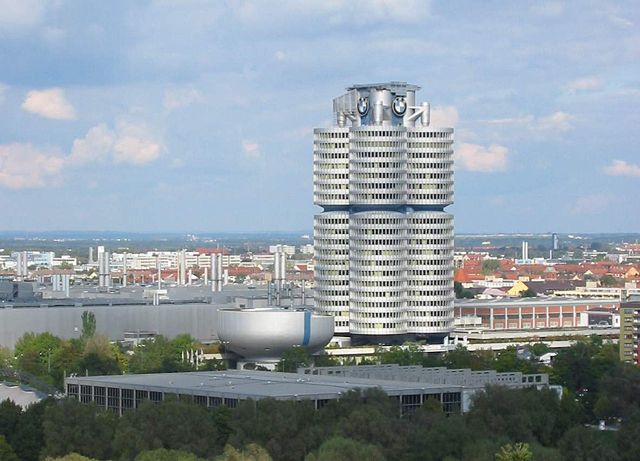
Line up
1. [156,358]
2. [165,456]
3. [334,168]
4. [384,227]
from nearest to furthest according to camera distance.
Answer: [165,456]
[156,358]
[384,227]
[334,168]

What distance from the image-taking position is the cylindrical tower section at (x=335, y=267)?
17038cm

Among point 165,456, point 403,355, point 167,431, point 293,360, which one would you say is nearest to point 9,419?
point 167,431

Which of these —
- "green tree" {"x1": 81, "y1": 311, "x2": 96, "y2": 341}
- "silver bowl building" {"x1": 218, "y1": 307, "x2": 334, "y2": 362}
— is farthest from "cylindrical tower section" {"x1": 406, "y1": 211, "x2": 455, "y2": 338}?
"green tree" {"x1": 81, "y1": 311, "x2": 96, "y2": 341}

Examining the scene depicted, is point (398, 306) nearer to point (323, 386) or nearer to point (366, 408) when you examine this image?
point (323, 386)

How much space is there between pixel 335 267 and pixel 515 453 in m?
89.8

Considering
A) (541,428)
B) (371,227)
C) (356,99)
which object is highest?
(356,99)

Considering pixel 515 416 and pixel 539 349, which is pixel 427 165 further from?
pixel 515 416

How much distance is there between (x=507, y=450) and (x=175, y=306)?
96625 mm

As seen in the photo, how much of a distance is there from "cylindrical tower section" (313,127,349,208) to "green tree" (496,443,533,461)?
86.6m

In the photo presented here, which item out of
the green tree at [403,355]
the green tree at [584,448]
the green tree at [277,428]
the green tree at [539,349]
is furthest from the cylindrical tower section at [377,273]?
the green tree at [584,448]

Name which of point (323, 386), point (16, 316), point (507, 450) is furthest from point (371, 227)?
point (507, 450)

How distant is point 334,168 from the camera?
170875 millimetres

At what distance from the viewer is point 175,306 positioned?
177 meters

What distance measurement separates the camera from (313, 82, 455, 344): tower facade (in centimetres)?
16812
